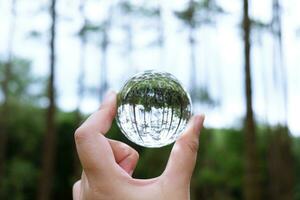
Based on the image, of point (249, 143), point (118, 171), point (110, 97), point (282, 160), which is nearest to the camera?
point (118, 171)

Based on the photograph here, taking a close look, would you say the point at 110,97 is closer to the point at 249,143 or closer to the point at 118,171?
the point at 118,171

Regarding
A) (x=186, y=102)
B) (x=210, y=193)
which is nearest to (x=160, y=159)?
(x=210, y=193)

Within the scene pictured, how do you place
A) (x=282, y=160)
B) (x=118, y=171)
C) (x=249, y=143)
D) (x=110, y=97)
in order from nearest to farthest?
(x=118, y=171)
(x=110, y=97)
(x=249, y=143)
(x=282, y=160)

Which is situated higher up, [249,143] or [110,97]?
[110,97]

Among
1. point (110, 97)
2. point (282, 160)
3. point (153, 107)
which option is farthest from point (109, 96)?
point (282, 160)

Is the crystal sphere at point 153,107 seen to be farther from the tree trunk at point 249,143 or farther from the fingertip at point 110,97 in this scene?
the tree trunk at point 249,143

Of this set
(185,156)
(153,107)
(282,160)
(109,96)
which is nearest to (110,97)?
(109,96)

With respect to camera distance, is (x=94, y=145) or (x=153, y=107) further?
(x=153, y=107)

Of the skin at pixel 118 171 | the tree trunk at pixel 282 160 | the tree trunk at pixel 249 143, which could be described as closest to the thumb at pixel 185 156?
the skin at pixel 118 171
